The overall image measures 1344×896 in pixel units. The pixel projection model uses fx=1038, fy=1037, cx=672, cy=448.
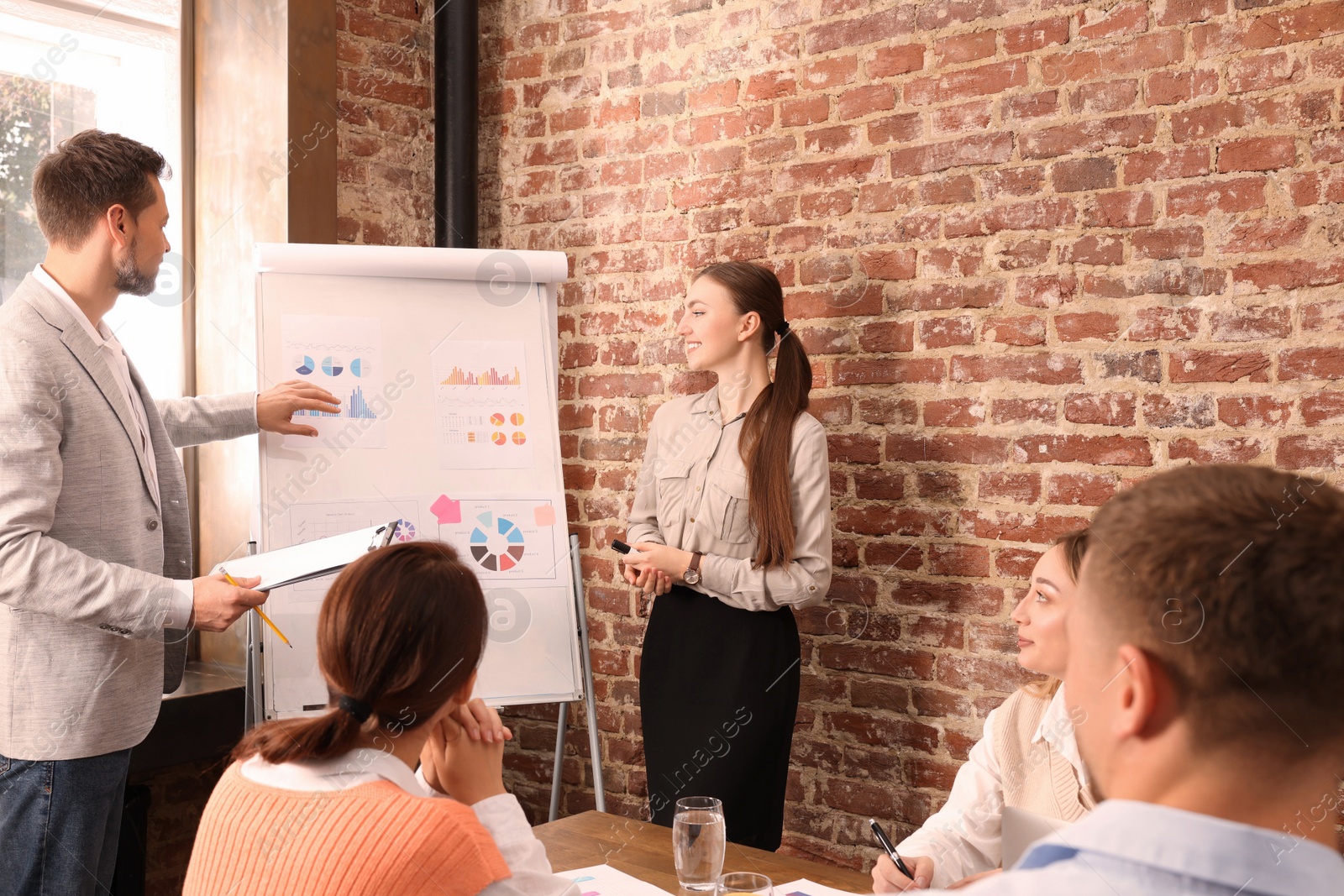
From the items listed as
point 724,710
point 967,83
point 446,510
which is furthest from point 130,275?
point 967,83

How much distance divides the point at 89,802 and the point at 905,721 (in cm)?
186

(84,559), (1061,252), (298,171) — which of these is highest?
(298,171)

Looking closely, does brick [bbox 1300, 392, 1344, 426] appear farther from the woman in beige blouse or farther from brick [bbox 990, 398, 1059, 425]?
the woman in beige blouse

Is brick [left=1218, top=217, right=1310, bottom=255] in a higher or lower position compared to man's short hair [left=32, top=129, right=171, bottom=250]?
lower

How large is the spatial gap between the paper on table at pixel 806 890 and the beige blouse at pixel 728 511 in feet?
3.56

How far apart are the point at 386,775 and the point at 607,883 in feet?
1.28

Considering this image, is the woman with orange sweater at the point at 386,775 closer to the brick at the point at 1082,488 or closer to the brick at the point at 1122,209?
the brick at the point at 1082,488

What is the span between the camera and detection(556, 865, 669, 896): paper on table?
4.45 ft

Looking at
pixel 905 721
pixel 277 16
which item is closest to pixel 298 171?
pixel 277 16

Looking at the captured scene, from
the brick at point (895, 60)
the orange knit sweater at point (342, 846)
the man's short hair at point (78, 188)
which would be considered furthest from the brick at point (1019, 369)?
the man's short hair at point (78, 188)

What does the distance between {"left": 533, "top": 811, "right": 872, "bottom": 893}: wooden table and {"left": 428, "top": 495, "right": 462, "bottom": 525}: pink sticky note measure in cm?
106

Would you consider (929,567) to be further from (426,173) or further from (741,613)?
(426,173)

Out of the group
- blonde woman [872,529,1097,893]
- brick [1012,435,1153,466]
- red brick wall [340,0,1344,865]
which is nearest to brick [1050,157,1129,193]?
red brick wall [340,0,1344,865]

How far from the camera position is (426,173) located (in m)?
3.54
